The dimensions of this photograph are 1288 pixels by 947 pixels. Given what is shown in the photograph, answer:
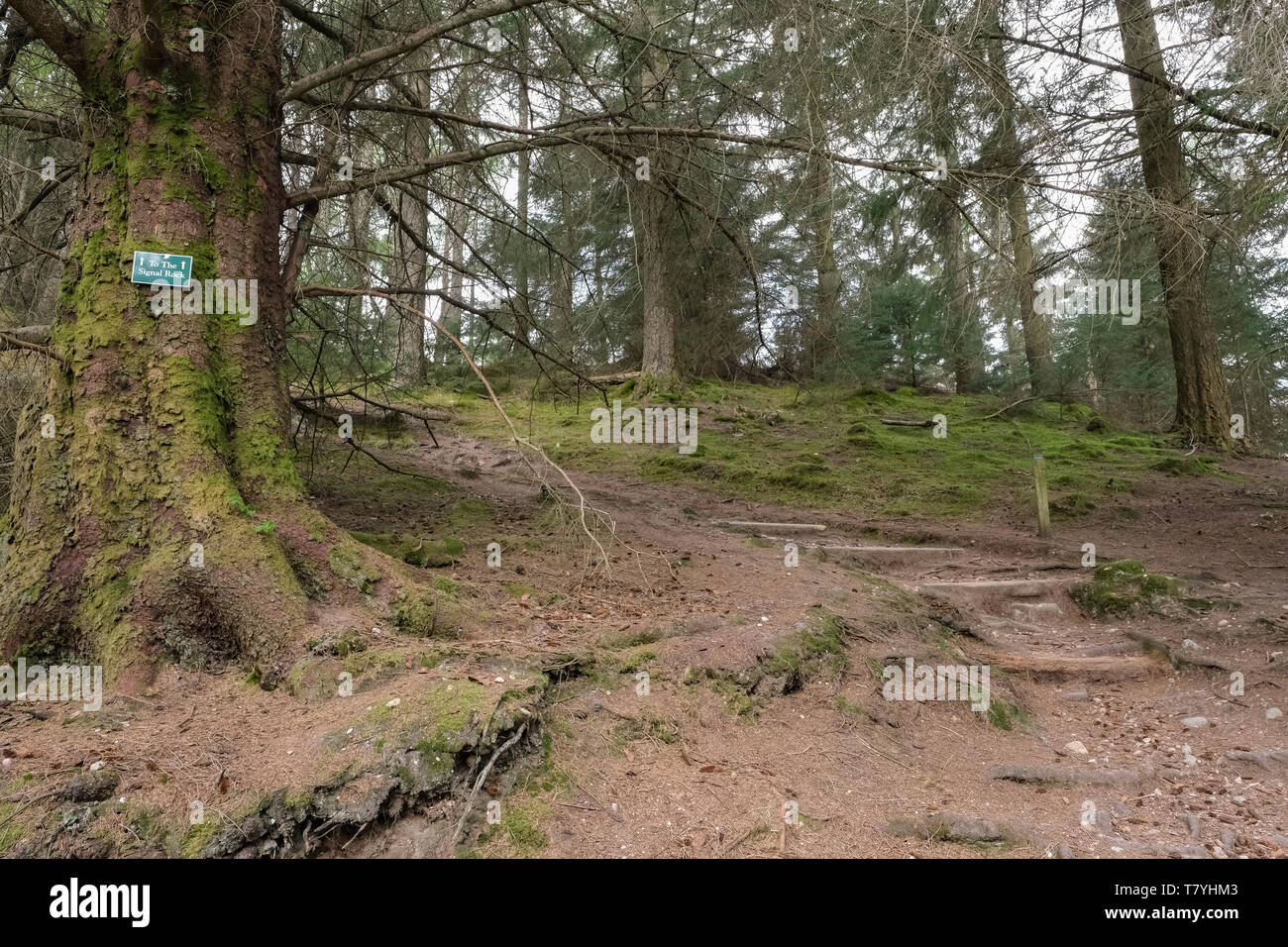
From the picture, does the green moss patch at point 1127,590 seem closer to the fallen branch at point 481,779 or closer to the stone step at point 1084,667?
the stone step at point 1084,667

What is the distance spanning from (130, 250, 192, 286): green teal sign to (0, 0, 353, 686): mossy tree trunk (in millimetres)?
77

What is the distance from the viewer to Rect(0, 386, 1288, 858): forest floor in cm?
291

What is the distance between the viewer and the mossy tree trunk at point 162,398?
12.0 ft

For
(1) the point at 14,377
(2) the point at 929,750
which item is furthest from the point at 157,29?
(2) the point at 929,750

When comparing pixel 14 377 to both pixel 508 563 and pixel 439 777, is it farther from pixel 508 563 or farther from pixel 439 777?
pixel 439 777

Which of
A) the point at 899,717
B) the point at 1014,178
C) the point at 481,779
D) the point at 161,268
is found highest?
the point at 1014,178

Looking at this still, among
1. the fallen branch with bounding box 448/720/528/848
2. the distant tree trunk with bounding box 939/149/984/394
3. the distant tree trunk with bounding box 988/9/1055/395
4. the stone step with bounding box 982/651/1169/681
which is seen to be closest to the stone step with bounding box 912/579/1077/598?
the stone step with bounding box 982/651/1169/681

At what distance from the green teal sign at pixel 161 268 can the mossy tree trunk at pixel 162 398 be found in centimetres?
8

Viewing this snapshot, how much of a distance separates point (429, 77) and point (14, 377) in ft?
11.7

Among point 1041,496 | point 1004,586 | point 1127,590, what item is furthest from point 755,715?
point 1041,496

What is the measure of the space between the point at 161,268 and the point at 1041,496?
839 centimetres

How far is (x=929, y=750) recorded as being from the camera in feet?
14.1

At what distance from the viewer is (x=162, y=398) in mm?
3945

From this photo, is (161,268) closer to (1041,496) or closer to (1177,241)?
(1177,241)
